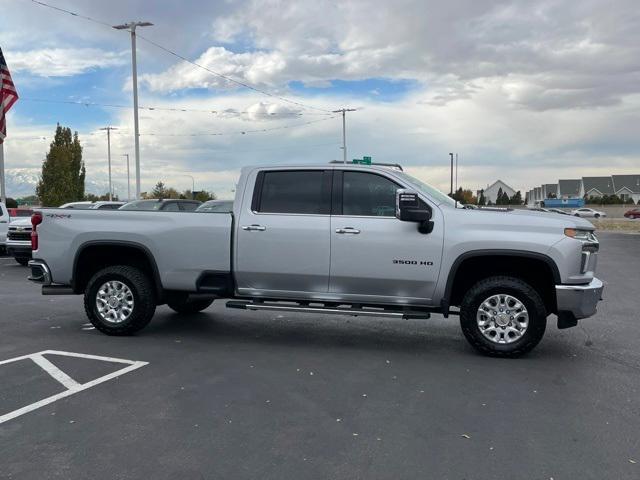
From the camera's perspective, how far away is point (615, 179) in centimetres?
10519

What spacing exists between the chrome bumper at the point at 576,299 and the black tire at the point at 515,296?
7.9 inches

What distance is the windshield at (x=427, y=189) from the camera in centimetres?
617

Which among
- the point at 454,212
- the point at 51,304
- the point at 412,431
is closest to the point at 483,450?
the point at 412,431

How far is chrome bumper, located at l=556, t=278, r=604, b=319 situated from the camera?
223 inches

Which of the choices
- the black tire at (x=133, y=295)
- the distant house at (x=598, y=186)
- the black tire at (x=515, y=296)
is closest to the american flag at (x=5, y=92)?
the black tire at (x=133, y=295)

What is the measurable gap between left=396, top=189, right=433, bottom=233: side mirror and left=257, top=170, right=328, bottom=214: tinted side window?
0.93 meters

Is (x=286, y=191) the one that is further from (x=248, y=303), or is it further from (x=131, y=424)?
(x=131, y=424)

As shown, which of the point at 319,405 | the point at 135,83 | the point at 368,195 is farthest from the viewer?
the point at 135,83

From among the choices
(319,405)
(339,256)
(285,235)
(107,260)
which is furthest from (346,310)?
(107,260)

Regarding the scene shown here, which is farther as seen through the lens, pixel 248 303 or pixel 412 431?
pixel 248 303

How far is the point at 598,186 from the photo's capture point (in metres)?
106

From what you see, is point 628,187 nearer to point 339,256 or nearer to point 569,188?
point 569,188

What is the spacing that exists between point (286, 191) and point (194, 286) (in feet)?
5.09

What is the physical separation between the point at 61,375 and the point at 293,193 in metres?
3.03
